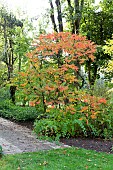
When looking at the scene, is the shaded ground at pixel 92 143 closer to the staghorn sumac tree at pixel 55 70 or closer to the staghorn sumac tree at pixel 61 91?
the staghorn sumac tree at pixel 61 91

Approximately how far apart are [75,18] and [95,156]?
566 centimetres

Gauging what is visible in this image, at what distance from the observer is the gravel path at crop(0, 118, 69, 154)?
16.8 feet

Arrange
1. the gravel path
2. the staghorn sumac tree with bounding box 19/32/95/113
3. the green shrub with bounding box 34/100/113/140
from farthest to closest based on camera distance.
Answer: the staghorn sumac tree with bounding box 19/32/95/113, the green shrub with bounding box 34/100/113/140, the gravel path

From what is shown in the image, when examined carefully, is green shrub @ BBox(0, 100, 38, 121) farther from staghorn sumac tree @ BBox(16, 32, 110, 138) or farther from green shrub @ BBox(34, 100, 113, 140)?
green shrub @ BBox(34, 100, 113, 140)

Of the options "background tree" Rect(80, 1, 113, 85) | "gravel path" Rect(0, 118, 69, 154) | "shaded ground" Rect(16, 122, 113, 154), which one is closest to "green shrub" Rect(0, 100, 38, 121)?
"gravel path" Rect(0, 118, 69, 154)

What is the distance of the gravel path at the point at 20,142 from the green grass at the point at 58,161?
0.40m

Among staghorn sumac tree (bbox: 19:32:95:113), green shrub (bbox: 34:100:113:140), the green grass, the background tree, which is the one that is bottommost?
the green grass

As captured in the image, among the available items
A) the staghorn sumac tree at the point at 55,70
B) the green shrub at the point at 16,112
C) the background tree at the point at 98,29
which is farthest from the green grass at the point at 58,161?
the background tree at the point at 98,29

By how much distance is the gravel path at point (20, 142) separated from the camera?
201 inches

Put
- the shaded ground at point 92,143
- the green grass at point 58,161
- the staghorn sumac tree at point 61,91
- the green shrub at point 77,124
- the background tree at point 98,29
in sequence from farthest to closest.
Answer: the background tree at point 98,29, the staghorn sumac tree at point 61,91, the green shrub at point 77,124, the shaded ground at point 92,143, the green grass at point 58,161

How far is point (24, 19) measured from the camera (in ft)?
42.0

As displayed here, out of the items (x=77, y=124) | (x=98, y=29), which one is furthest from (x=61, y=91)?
(x=98, y=29)

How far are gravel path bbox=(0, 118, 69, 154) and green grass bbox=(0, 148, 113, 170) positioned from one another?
40cm

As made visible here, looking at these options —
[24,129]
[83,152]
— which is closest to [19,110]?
[24,129]
